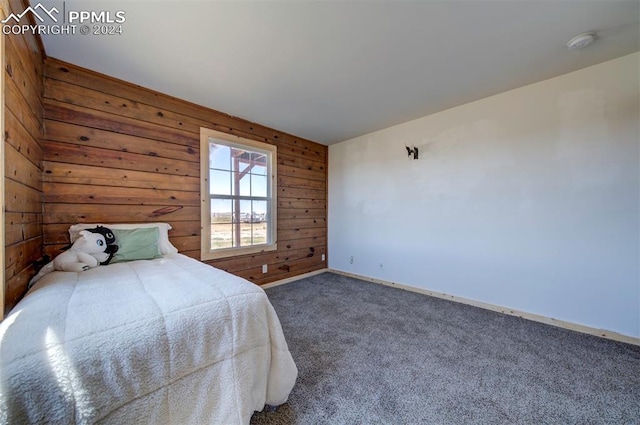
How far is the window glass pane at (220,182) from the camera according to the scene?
2.98m

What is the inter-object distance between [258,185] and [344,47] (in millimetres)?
2149

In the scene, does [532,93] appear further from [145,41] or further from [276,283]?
[276,283]

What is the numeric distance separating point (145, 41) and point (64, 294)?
5.83ft

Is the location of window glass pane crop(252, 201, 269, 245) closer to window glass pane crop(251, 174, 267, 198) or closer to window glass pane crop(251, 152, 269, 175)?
window glass pane crop(251, 174, 267, 198)

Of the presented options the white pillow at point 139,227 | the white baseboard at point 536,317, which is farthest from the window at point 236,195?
the white baseboard at point 536,317

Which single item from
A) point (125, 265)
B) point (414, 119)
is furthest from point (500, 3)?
point (125, 265)

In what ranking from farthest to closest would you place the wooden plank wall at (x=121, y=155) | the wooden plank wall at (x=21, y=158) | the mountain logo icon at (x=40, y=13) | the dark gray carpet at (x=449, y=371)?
the wooden plank wall at (x=121, y=155), the mountain logo icon at (x=40, y=13), the dark gray carpet at (x=449, y=371), the wooden plank wall at (x=21, y=158)

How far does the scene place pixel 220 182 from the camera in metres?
3.07

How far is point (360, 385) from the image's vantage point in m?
1.55

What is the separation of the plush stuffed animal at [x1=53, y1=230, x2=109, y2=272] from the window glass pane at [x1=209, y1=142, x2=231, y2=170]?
140 centimetres

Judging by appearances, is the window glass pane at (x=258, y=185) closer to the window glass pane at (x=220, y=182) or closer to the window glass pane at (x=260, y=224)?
the window glass pane at (x=260, y=224)

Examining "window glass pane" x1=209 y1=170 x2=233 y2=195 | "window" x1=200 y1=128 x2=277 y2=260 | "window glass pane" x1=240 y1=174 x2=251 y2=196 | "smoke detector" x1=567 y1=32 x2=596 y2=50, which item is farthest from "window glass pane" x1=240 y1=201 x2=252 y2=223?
"smoke detector" x1=567 y1=32 x2=596 y2=50

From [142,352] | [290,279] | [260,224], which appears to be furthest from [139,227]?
[290,279]

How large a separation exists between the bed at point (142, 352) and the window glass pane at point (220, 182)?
1.64m
